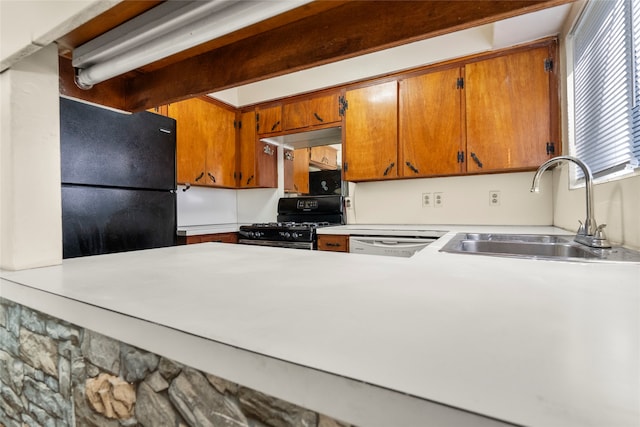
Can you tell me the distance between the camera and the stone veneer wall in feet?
1.59

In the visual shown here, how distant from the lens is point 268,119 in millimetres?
3262

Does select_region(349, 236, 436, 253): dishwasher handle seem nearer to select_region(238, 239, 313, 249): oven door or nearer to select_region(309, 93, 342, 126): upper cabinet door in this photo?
select_region(238, 239, 313, 249): oven door

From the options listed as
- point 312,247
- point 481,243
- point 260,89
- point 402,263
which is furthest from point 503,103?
point 260,89

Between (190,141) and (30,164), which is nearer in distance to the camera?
(30,164)

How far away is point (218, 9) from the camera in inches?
29.7

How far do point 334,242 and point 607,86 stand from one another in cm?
181

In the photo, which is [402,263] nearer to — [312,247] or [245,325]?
[245,325]

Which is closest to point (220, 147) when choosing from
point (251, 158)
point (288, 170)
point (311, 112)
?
point (251, 158)

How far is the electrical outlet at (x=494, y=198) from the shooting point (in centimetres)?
255

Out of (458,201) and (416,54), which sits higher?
(416,54)

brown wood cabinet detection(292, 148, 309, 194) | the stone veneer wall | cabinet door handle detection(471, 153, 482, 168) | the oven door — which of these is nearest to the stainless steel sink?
cabinet door handle detection(471, 153, 482, 168)

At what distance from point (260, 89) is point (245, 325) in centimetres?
346

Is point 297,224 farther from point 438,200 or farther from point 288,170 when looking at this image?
point 438,200

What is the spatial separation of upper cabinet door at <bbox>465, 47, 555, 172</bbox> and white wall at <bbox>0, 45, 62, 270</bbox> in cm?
245
